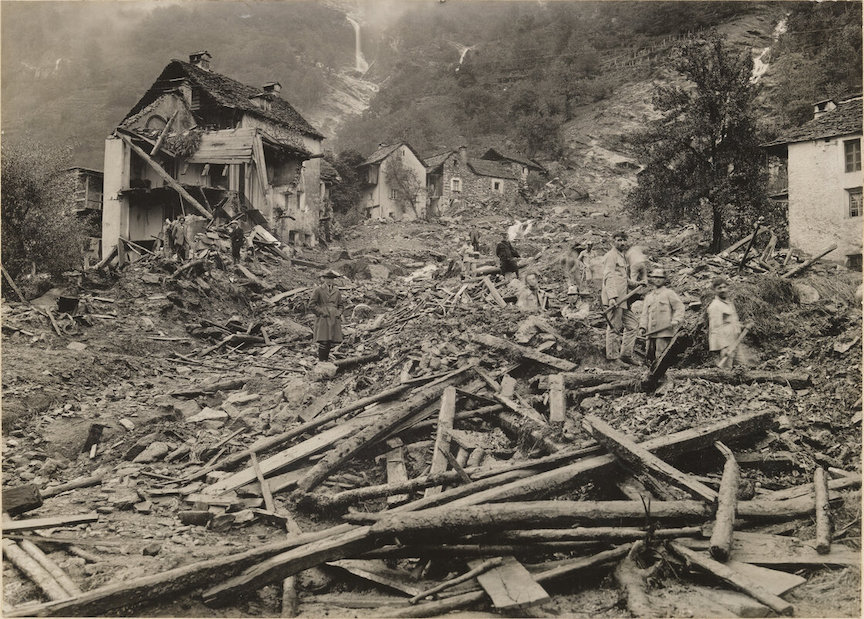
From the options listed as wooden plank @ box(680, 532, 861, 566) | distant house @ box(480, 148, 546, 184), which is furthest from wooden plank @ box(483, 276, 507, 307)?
distant house @ box(480, 148, 546, 184)

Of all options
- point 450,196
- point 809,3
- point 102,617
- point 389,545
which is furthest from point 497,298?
point 809,3

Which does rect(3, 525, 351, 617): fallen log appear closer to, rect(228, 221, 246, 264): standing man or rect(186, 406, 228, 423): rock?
rect(186, 406, 228, 423): rock

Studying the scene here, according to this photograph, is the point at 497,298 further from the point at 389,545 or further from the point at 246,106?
the point at 246,106

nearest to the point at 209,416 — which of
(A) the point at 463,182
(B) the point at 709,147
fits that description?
(B) the point at 709,147

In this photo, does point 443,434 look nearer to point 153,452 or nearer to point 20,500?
point 153,452

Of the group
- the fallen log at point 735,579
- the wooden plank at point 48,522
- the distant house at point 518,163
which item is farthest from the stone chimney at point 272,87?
the fallen log at point 735,579

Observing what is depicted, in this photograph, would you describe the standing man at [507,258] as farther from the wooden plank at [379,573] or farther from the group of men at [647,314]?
the wooden plank at [379,573]

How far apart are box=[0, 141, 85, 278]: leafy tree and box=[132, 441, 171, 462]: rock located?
13982 mm

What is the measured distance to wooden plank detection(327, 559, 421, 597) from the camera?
4926 mm

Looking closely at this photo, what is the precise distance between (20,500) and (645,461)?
7013 millimetres

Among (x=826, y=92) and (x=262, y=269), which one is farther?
(x=826, y=92)

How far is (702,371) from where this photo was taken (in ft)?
27.7

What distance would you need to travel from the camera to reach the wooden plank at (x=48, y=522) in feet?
19.2

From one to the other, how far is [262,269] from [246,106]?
40.4 feet
